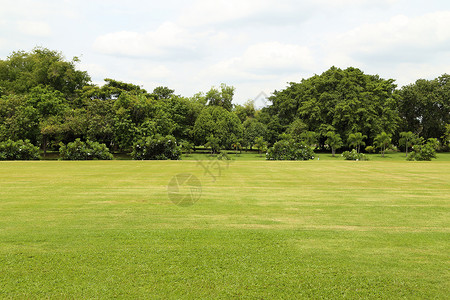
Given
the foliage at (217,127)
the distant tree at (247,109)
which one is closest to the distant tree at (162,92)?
the foliage at (217,127)

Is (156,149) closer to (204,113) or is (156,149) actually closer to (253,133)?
(204,113)

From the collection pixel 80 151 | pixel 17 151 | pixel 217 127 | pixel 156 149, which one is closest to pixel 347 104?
pixel 217 127

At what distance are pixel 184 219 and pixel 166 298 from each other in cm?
335

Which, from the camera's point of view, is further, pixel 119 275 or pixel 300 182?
pixel 300 182

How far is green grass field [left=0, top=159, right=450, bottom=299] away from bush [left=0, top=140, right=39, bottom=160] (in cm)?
2302

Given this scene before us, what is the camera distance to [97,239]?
5.83 m

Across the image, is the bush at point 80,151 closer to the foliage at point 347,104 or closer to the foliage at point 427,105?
the foliage at point 347,104

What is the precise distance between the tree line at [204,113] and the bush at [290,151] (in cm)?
11

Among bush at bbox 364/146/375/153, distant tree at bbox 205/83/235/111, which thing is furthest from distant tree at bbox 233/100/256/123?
bush at bbox 364/146/375/153

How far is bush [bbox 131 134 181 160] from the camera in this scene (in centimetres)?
3139

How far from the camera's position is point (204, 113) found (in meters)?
53.4

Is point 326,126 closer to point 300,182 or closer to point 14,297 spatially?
point 300,182

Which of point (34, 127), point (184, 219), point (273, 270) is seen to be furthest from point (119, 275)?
point (34, 127)

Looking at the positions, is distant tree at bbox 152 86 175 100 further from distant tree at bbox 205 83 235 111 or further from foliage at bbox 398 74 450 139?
foliage at bbox 398 74 450 139
